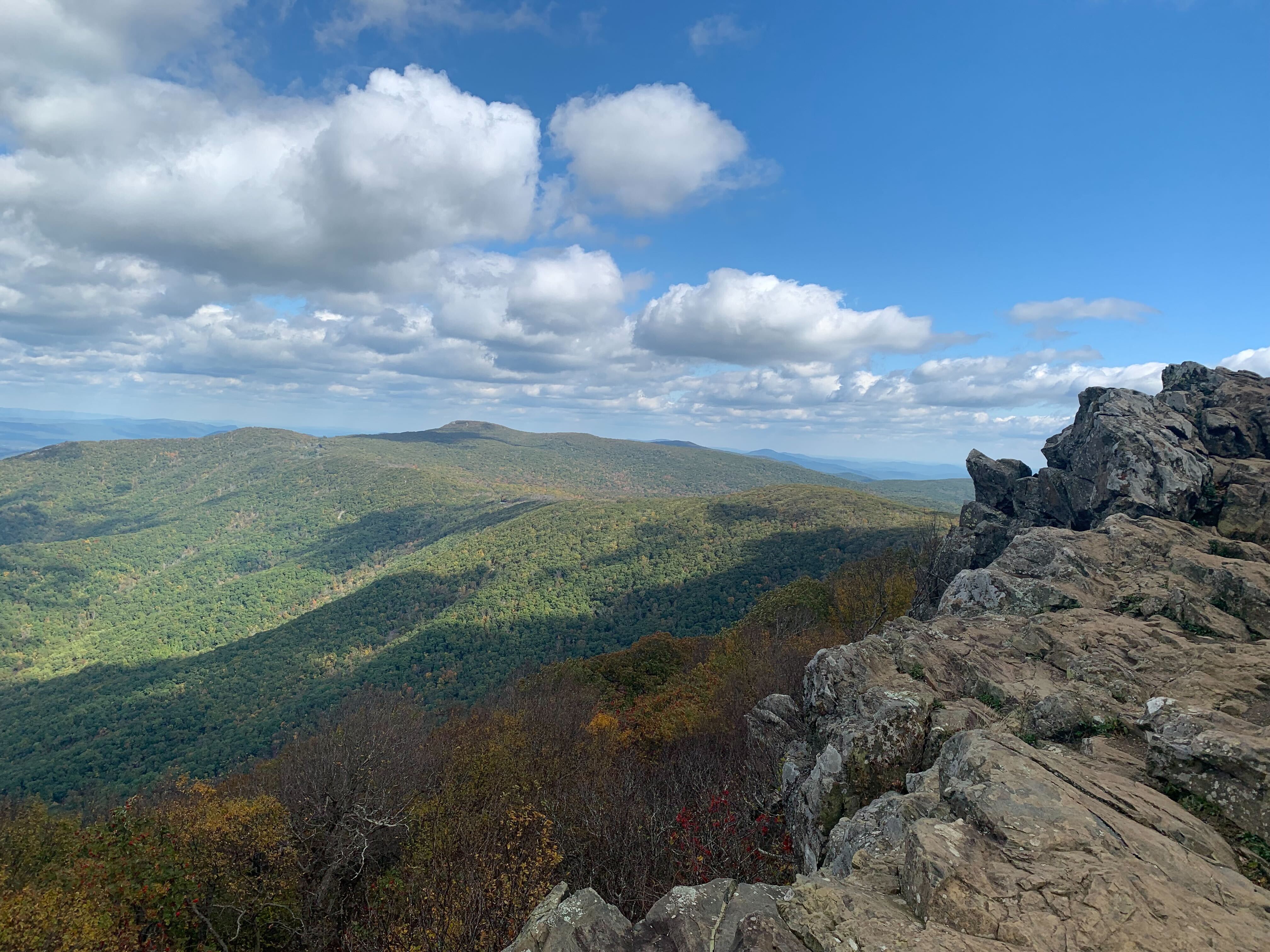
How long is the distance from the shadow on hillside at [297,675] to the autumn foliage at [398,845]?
85797 millimetres

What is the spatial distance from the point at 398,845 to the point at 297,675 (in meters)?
160

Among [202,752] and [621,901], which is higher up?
[621,901]

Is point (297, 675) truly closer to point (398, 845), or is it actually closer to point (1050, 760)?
point (398, 845)

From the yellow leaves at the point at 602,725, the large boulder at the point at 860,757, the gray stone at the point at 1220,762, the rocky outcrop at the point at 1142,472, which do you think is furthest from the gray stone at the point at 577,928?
the rocky outcrop at the point at 1142,472

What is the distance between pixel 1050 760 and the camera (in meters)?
12.6

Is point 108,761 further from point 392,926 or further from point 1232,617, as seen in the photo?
point 1232,617

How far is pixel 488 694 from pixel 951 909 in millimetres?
99217

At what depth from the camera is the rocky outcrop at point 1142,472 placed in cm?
3772

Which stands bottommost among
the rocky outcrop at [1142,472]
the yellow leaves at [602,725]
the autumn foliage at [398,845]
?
the yellow leaves at [602,725]

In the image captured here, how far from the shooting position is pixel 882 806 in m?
13.7

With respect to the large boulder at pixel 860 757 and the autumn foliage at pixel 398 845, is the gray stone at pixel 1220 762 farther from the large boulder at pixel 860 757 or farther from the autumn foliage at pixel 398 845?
the autumn foliage at pixel 398 845

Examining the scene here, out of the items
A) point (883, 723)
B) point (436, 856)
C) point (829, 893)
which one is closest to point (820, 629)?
point (883, 723)

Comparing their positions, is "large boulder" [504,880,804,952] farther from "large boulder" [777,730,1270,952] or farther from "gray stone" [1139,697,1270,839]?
"gray stone" [1139,697,1270,839]

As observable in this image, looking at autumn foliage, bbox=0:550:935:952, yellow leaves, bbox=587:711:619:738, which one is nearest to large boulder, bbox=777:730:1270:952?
autumn foliage, bbox=0:550:935:952
